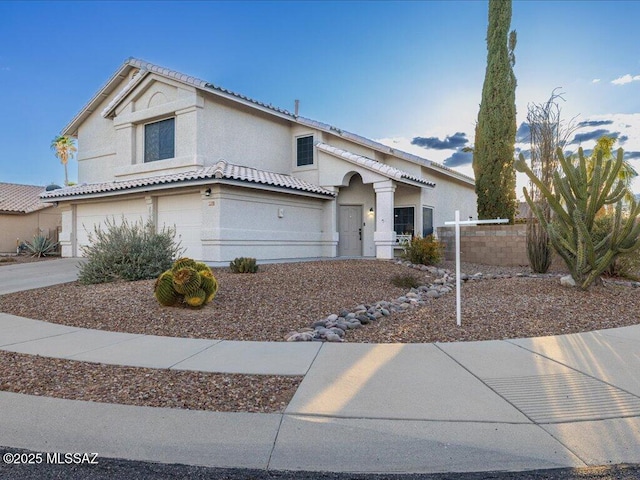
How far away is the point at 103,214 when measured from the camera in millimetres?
19141

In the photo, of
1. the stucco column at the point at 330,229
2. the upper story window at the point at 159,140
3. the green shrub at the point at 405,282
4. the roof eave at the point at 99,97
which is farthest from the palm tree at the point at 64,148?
the green shrub at the point at 405,282

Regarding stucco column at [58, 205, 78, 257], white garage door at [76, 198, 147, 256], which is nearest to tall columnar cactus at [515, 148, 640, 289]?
white garage door at [76, 198, 147, 256]

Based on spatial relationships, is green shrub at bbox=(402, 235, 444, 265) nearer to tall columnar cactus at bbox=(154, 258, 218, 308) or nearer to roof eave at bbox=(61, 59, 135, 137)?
tall columnar cactus at bbox=(154, 258, 218, 308)

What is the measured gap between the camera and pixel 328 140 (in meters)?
19.8

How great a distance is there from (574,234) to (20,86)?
87.0ft

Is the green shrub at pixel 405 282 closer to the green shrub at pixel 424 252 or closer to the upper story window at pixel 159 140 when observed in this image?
the green shrub at pixel 424 252

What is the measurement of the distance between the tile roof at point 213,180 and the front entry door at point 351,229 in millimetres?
1581

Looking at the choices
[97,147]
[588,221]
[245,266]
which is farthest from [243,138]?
[588,221]

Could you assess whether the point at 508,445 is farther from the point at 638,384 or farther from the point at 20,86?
the point at 20,86

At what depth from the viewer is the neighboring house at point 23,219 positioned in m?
26.4

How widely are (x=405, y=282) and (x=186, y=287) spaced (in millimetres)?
6184

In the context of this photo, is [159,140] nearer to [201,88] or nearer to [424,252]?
[201,88]

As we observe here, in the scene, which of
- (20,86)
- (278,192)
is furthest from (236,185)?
(20,86)

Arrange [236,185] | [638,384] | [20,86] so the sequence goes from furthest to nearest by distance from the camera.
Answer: [20,86] → [236,185] → [638,384]
